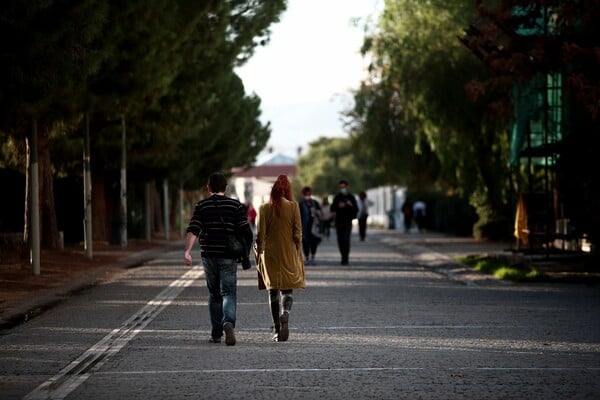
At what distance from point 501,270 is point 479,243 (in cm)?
1967

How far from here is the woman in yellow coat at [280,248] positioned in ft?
55.1

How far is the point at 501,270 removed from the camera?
97.0 feet

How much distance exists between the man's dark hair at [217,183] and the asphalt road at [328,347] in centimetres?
171

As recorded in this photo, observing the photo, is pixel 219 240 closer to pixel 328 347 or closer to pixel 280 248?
pixel 280 248

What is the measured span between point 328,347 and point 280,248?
173 cm

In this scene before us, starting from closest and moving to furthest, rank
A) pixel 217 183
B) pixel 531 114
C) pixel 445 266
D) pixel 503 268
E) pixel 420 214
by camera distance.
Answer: pixel 217 183 → pixel 503 268 → pixel 531 114 → pixel 445 266 → pixel 420 214

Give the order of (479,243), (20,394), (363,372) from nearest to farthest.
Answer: (20,394) → (363,372) → (479,243)

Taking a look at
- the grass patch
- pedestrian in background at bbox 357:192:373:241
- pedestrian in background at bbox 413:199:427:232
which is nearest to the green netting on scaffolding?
the grass patch

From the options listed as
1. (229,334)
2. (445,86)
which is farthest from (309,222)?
(229,334)

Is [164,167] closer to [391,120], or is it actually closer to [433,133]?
[391,120]

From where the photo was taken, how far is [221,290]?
643 inches

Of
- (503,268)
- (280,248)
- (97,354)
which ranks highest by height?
(280,248)

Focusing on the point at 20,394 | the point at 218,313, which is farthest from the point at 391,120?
the point at 20,394

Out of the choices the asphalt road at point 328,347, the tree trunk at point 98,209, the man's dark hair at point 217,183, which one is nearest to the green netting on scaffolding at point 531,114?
the asphalt road at point 328,347
